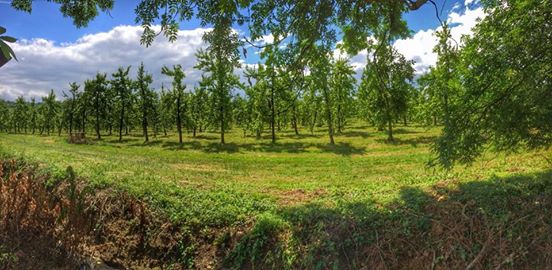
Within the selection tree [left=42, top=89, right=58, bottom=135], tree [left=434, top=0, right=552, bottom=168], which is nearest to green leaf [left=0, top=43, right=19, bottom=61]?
tree [left=434, top=0, right=552, bottom=168]

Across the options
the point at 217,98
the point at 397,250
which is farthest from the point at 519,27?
the point at 217,98

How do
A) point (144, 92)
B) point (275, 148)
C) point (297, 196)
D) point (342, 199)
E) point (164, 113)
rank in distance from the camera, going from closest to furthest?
point (342, 199), point (297, 196), point (275, 148), point (144, 92), point (164, 113)

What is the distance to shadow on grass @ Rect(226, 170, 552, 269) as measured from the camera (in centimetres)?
450

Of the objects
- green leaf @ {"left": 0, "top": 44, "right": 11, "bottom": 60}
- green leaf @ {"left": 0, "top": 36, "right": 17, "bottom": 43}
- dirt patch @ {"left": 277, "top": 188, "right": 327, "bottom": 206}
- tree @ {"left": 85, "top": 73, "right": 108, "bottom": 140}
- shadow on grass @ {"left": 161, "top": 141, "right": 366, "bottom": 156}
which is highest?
tree @ {"left": 85, "top": 73, "right": 108, "bottom": 140}

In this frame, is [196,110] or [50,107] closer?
[196,110]

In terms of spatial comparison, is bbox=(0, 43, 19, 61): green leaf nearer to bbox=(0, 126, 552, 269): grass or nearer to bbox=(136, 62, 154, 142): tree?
bbox=(0, 126, 552, 269): grass

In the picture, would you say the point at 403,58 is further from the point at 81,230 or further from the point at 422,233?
the point at 81,230

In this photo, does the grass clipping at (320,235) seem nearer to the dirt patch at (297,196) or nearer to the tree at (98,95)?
the dirt patch at (297,196)

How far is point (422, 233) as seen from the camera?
4965 millimetres

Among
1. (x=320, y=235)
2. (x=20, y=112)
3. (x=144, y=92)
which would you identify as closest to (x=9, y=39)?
(x=320, y=235)

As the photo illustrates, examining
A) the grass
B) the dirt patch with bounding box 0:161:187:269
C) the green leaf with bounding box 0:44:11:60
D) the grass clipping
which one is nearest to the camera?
the green leaf with bounding box 0:44:11:60

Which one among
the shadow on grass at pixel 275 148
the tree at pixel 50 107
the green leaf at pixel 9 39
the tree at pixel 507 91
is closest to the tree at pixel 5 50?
the green leaf at pixel 9 39

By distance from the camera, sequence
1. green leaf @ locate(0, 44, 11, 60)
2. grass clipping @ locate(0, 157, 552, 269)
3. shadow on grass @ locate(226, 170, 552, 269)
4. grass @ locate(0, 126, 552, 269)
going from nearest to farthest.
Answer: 1. green leaf @ locate(0, 44, 11, 60)
2. shadow on grass @ locate(226, 170, 552, 269)
3. grass clipping @ locate(0, 157, 552, 269)
4. grass @ locate(0, 126, 552, 269)

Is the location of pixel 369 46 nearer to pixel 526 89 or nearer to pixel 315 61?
pixel 315 61
